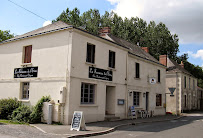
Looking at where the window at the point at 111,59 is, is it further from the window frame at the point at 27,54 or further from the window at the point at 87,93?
the window frame at the point at 27,54

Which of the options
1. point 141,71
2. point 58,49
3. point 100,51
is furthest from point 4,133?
point 141,71

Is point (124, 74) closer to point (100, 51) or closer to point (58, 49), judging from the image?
point (100, 51)

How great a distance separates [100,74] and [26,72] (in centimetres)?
510

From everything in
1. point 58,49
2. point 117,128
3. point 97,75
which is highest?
point 58,49

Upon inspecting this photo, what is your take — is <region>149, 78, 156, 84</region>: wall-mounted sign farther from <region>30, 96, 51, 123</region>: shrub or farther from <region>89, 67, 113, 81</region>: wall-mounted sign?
<region>30, 96, 51, 123</region>: shrub

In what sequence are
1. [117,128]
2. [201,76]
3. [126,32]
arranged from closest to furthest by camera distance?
[117,128], [126,32], [201,76]

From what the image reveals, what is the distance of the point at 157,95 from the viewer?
25.2m

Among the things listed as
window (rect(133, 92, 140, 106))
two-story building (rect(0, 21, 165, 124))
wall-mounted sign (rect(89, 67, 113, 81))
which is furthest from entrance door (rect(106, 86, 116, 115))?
window (rect(133, 92, 140, 106))

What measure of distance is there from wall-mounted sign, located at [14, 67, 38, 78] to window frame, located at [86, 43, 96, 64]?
3534 millimetres

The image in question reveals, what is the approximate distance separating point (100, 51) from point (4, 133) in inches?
333

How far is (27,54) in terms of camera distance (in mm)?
16375

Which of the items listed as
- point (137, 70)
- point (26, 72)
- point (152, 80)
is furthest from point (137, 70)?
point (26, 72)

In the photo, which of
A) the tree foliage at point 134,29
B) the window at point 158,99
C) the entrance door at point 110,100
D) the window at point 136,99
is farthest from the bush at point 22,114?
the tree foliage at point 134,29

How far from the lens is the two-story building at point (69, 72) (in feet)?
45.6
